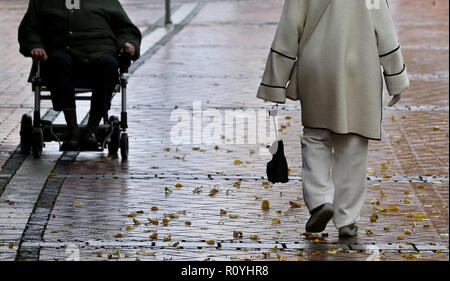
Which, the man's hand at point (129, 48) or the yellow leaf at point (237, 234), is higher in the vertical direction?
the man's hand at point (129, 48)

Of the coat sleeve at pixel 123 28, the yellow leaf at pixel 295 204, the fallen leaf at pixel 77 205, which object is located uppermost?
the coat sleeve at pixel 123 28

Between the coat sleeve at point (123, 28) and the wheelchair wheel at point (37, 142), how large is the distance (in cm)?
101

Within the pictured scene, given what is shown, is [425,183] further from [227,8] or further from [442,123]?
[227,8]

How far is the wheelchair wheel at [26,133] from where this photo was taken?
8523mm

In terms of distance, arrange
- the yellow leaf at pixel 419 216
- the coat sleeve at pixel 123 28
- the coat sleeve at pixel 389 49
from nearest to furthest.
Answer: the coat sleeve at pixel 389 49 < the yellow leaf at pixel 419 216 < the coat sleeve at pixel 123 28

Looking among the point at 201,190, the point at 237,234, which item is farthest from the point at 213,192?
the point at 237,234

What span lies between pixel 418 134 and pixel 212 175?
271 cm

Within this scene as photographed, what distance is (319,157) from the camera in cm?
625

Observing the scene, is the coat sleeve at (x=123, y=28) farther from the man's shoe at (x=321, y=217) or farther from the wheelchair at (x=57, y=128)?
the man's shoe at (x=321, y=217)

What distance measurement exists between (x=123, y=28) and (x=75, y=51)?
0.49 metres

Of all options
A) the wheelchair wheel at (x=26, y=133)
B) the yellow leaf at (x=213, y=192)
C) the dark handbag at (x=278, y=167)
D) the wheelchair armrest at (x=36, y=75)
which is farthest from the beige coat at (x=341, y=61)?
the wheelchair wheel at (x=26, y=133)

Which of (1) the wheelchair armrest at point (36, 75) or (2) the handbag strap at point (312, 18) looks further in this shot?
(1) the wheelchair armrest at point (36, 75)

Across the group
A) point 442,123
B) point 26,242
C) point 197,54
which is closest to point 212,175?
point 26,242

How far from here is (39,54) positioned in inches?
318
